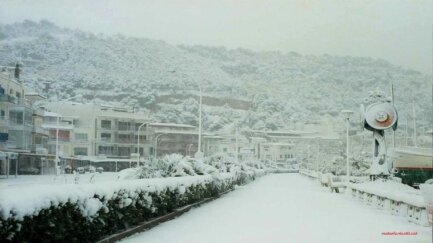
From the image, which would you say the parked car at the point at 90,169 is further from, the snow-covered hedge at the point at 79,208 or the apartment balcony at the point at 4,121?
the apartment balcony at the point at 4,121

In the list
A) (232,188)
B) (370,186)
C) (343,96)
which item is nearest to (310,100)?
(343,96)

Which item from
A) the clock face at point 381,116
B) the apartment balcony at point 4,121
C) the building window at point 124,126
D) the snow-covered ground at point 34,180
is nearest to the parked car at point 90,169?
the building window at point 124,126

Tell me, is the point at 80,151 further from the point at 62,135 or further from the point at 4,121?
the point at 4,121

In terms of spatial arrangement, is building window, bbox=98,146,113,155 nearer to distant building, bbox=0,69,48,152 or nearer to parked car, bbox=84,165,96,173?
parked car, bbox=84,165,96,173

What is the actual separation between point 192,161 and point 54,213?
894cm

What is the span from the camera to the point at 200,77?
45.0 feet

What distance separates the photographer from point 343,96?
11234mm

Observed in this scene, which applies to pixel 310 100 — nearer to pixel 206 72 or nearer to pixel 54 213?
pixel 206 72

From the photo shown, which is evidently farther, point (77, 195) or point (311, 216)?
point (311, 216)

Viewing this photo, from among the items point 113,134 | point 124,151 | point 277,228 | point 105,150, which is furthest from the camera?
point 124,151

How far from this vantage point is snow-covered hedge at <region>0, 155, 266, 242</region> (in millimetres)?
3545

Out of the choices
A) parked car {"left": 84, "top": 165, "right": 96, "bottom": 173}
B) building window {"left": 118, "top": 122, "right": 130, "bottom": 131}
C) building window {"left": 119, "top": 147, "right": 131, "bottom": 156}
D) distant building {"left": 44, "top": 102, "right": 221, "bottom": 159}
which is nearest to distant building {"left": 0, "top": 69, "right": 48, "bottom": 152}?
distant building {"left": 44, "top": 102, "right": 221, "bottom": 159}

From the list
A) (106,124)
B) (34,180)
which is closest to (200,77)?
(34,180)

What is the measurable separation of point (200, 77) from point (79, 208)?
9324 mm
